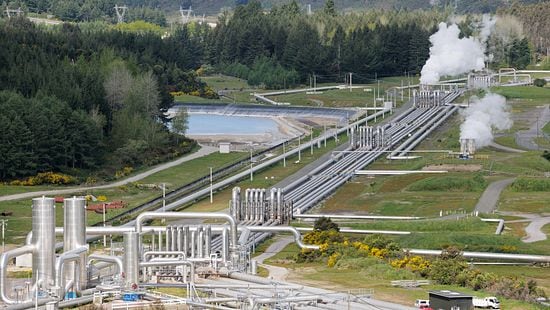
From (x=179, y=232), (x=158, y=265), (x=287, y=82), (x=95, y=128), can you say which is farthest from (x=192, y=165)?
(x=287, y=82)

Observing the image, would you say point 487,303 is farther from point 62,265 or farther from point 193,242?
point 193,242

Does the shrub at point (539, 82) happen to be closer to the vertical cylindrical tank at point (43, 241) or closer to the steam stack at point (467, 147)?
the steam stack at point (467, 147)

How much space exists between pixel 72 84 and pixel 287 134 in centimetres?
2533

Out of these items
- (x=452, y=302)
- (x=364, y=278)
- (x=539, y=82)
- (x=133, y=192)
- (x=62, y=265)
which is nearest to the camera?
(x=452, y=302)

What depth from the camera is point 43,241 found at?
54.8 m

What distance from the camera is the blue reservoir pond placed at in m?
142

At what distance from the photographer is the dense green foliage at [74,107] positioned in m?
106

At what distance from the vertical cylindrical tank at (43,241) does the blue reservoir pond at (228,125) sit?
8415cm

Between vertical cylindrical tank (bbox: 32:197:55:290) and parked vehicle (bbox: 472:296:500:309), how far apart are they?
14.3 meters

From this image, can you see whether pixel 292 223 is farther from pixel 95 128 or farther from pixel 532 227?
pixel 95 128

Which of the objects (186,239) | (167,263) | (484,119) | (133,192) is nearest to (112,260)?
(167,263)

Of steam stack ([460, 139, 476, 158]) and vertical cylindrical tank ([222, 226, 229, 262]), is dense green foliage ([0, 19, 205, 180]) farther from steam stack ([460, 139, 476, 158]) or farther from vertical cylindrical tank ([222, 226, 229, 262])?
vertical cylindrical tank ([222, 226, 229, 262])

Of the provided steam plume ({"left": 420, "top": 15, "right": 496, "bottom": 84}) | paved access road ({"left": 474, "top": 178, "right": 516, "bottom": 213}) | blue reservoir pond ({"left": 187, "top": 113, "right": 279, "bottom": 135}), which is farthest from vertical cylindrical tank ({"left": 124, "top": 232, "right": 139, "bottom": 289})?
steam plume ({"left": 420, "top": 15, "right": 496, "bottom": 84})

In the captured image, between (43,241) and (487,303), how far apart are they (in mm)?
15158
